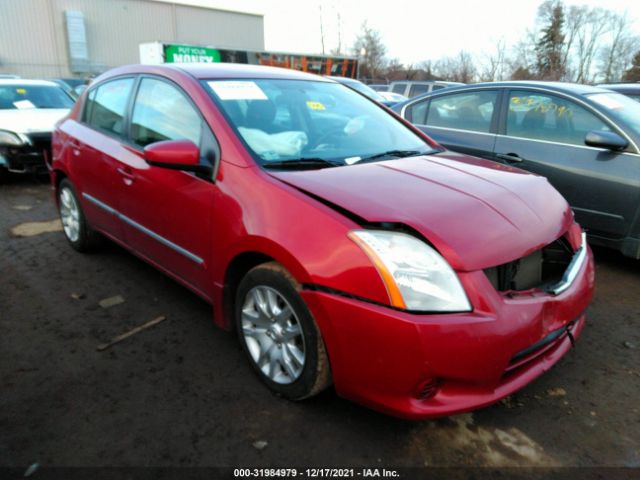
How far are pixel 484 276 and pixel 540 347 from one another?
48 centimetres

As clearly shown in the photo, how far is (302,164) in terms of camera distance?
2.51 m

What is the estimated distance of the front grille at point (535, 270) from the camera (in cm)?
204

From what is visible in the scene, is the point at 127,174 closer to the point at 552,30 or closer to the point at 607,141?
the point at 607,141

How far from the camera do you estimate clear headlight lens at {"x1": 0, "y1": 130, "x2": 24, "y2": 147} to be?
6.66m

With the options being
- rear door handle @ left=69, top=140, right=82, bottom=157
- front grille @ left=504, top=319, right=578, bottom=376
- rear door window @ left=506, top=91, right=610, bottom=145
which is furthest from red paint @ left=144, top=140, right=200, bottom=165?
rear door window @ left=506, top=91, right=610, bottom=145

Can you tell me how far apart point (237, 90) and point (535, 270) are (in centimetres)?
192

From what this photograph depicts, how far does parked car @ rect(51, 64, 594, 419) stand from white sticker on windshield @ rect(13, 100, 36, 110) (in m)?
5.27

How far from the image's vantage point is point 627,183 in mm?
3707

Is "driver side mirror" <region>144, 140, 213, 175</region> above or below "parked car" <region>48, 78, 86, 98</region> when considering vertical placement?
below

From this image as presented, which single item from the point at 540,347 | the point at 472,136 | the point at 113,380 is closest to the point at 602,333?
the point at 540,347

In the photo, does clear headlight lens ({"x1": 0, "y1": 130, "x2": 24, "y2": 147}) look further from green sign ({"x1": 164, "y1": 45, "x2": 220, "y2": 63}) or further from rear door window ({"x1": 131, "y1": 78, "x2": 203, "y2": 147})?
green sign ({"x1": 164, "y1": 45, "x2": 220, "y2": 63})

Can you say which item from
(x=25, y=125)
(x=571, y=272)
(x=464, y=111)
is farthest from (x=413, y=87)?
(x=571, y=272)

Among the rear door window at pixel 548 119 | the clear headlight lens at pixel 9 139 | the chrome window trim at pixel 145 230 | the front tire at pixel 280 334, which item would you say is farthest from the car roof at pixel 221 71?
the clear headlight lens at pixel 9 139

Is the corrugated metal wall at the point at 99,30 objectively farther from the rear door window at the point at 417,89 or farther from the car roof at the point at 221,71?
the car roof at the point at 221,71
